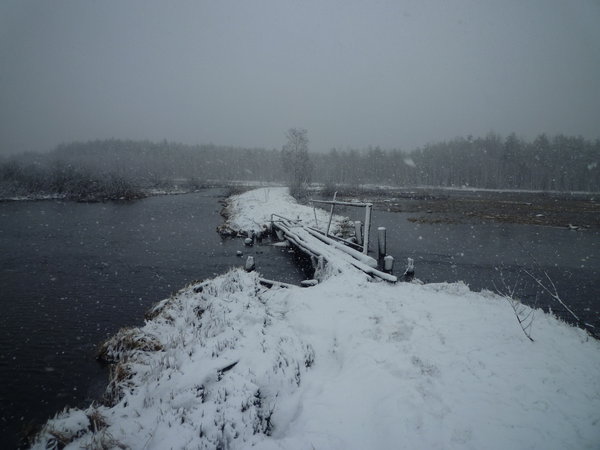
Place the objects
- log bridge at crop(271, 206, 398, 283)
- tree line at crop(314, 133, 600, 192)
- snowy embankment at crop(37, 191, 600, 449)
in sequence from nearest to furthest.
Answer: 1. snowy embankment at crop(37, 191, 600, 449)
2. log bridge at crop(271, 206, 398, 283)
3. tree line at crop(314, 133, 600, 192)

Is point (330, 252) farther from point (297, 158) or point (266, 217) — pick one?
point (297, 158)

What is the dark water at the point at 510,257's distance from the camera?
13016 mm

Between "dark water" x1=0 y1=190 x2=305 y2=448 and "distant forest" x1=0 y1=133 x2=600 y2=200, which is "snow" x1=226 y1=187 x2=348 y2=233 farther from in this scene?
"distant forest" x1=0 y1=133 x2=600 y2=200

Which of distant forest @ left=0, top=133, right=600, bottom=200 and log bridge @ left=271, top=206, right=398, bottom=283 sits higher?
distant forest @ left=0, top=133, right=600, bottom=200

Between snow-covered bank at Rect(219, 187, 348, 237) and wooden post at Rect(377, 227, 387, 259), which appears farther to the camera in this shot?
snow-covered bank at Rect(219, 187, 348, 237)

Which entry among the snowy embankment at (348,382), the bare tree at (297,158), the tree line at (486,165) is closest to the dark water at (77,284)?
the snowy embankment at (348,382)

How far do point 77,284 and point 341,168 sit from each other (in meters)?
103

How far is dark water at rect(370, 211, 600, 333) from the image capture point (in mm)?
13016

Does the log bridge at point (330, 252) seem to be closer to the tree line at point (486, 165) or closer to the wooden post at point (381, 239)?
the wooden post at point (381, 239)

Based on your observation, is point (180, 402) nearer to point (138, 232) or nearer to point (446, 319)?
point (446, 319)

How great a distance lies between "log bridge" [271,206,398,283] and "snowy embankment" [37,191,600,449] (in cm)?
311

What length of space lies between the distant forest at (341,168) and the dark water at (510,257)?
3900 cm

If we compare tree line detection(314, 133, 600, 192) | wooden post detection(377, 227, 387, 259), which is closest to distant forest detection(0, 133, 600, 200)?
tree line detection(314, 133, 600, 192)

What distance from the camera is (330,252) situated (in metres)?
14.5
